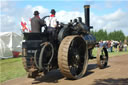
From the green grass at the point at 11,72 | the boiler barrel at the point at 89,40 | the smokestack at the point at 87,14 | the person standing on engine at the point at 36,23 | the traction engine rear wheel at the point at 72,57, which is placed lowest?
the green grass at the point at 11,72

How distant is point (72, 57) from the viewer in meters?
6.75

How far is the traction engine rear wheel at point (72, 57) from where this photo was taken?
Result: 5.98 m

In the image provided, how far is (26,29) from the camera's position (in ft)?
22.5

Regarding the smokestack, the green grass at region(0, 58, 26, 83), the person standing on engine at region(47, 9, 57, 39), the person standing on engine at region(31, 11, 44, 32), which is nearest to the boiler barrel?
the smokestack

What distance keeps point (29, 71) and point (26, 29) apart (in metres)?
1.72

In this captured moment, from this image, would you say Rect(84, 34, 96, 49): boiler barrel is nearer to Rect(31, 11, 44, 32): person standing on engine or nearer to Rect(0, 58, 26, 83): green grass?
Rect(31, 11, 44, 32): person standing on engine

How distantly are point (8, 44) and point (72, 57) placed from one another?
507 inches

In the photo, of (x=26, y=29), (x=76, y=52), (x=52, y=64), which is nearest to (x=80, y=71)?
(x=76, y=52)

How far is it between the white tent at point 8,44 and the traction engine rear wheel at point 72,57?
11731 millimetres

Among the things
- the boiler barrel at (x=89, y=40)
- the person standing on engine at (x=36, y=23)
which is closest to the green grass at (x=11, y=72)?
the person standing on engine at (x=36, y=23)

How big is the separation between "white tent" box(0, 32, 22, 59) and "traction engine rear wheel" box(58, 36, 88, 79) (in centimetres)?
1173

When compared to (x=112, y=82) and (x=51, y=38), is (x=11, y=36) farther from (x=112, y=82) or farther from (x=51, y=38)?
(x=112, y=82)

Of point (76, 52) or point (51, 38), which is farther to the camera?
point (76, 52)

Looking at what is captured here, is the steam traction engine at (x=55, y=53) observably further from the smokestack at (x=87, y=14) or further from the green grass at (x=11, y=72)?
the smokestack at (x=87, y=14)
